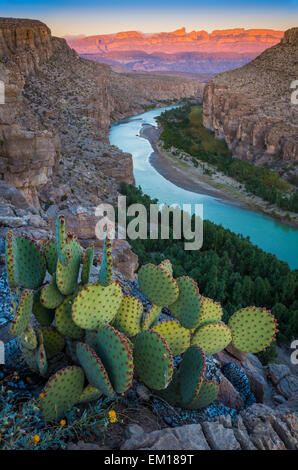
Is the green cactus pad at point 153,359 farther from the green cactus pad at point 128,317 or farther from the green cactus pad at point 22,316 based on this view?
the green cactus pad at point 22,316

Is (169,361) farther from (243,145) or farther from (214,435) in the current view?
(243,145)

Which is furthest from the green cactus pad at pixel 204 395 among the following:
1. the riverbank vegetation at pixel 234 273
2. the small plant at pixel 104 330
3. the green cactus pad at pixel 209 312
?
the riverbank vegetation at pixel 234 273

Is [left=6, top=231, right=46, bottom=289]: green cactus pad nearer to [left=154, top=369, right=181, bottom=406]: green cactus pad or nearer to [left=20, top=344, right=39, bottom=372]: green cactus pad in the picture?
[left=20, top=344, right=39, bottom=372]: green cactus pad

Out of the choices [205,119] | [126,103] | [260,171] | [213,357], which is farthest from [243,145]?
[126,103]

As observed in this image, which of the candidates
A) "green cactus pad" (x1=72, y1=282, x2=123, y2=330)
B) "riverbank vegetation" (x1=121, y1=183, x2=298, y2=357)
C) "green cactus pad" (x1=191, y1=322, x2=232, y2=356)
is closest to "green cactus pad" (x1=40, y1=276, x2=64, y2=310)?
"green cactus pad" (x1=72, y1=282, x2=123, y2=330)

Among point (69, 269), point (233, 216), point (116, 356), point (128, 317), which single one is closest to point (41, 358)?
point (116, 356)
